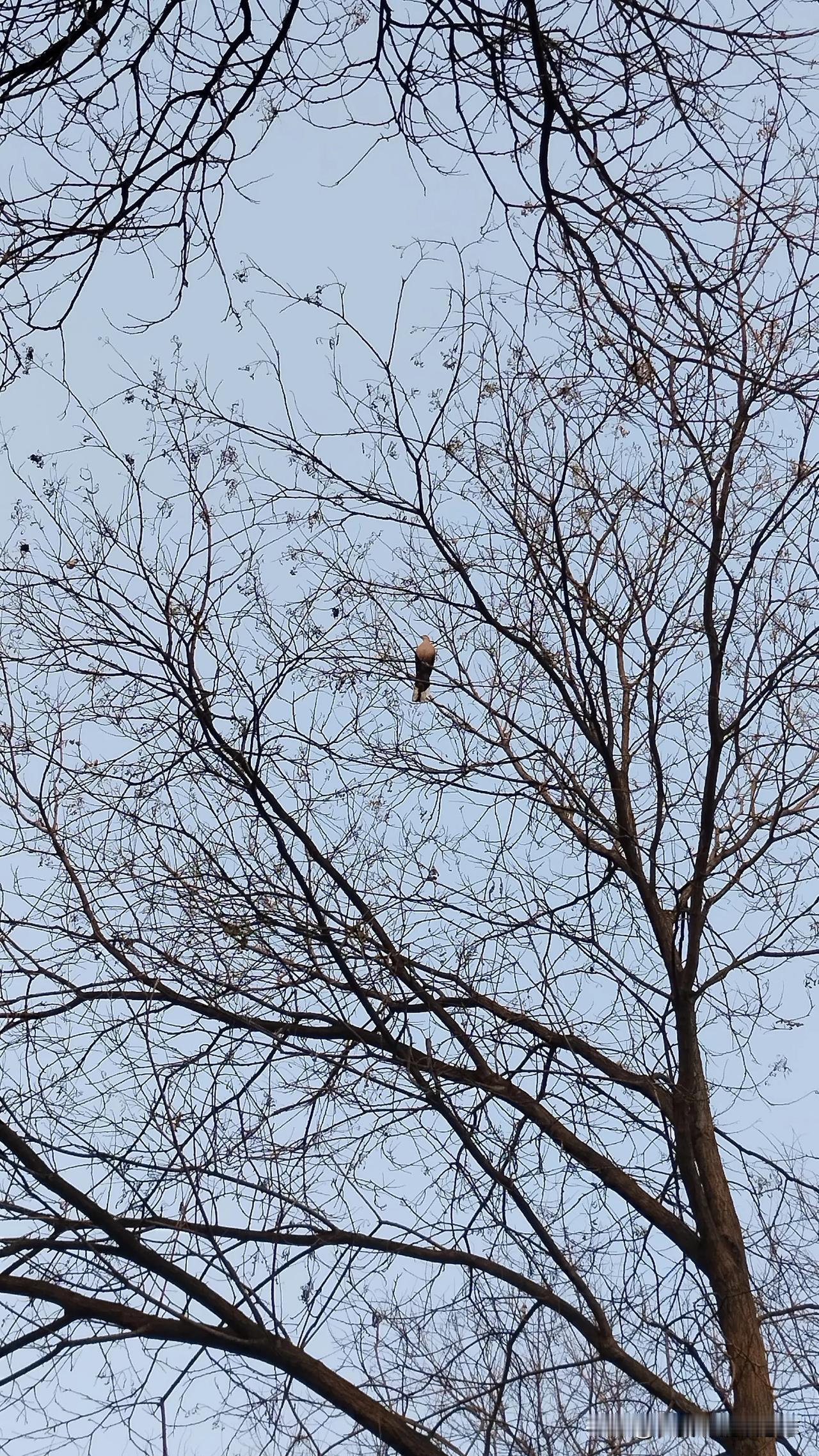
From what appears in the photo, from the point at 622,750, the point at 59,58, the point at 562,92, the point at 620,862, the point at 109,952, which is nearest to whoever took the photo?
the point at 59,58

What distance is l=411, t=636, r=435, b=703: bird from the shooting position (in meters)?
5.15

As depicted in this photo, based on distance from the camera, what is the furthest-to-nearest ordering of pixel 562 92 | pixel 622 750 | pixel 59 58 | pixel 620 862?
pixel 622 750, pixel 620 862, pixel 562 92, pixel 59 58

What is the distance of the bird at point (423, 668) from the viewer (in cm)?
515

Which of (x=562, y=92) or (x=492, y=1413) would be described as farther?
(x=492, y=1413)

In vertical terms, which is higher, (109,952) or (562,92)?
(562,92)

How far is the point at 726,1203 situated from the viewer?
168 inches

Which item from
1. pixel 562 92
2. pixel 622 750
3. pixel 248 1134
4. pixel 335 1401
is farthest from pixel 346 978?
pixel 562 92

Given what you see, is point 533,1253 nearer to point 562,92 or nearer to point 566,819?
point 566,819

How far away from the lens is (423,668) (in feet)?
16.9

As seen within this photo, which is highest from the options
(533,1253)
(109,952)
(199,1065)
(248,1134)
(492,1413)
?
(109,952)

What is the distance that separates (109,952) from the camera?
4387 mm

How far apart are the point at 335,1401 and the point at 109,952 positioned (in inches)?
58.3

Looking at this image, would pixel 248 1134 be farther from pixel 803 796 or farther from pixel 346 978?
pixel 803 796

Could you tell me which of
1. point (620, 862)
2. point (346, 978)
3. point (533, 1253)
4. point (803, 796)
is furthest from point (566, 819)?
point (533, 1253)
